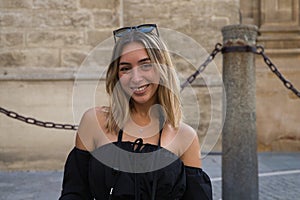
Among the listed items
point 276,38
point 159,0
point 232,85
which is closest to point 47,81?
point 159,0

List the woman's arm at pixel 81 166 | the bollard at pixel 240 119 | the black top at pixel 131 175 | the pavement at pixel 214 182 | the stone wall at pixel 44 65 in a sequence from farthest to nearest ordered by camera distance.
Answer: the stone wall at pixel 44 65, the pavement at pixel 214 182, the bollard at pixel 240 119, the woman's arm at pixel 81 166, the black top at pixel 131 175

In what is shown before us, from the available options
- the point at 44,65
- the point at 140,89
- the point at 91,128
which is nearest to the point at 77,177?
the point at 91,128

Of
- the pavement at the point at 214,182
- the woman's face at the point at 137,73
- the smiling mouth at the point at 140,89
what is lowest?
the pavement at the point at 214,182

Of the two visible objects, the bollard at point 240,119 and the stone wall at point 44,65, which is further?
the stone wall at point 44,65

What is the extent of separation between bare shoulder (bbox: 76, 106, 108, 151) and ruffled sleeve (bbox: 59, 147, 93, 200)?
29 millimetres

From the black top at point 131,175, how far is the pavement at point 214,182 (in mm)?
2529

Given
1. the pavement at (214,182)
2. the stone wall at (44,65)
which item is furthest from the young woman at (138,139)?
the stone wall at (44,65)

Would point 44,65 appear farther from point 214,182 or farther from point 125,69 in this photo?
point 125,69

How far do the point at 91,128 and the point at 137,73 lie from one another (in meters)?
0.27

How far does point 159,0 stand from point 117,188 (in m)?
5.54

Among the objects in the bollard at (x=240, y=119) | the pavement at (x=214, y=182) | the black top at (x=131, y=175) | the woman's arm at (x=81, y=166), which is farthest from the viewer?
the pavement at (x=214, y=182)

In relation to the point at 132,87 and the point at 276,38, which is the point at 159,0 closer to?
the point at 276,38

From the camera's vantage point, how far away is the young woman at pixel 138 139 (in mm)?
1405

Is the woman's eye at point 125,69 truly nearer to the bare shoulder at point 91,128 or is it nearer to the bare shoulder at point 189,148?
the bare shoulder at point 91,128
